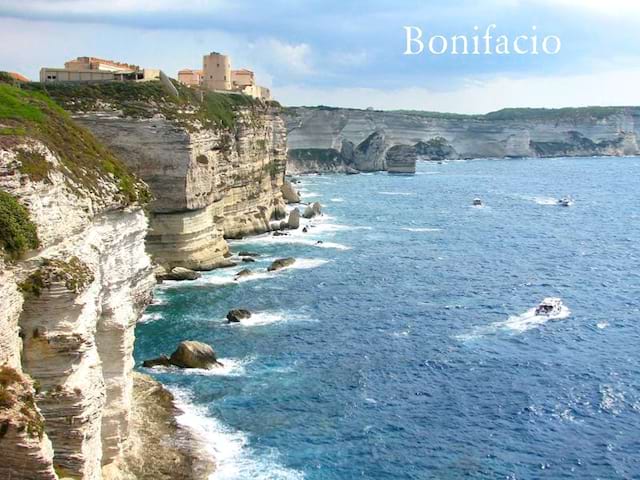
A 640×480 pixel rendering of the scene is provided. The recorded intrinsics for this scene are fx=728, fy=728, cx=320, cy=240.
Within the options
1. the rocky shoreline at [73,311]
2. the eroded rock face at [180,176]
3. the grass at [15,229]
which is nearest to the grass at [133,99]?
the eroded rock face at [180,176]

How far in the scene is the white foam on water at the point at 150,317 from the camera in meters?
54.9

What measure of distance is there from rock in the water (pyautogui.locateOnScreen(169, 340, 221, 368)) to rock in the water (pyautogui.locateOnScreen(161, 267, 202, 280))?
22.3 m

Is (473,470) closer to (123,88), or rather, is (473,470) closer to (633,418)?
(633,418)

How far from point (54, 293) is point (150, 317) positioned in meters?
33.4

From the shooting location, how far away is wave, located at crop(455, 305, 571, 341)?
171ft

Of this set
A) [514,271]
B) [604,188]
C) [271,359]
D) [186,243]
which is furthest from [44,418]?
[604,188]

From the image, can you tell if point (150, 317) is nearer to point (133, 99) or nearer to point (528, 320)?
point (133, 99)

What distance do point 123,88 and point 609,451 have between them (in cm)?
5128

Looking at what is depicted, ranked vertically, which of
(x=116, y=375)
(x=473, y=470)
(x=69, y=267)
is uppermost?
(x=69, y=267)

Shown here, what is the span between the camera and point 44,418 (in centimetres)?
2281

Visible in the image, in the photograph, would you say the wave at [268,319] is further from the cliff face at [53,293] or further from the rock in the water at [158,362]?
the cliff face at [53,293]

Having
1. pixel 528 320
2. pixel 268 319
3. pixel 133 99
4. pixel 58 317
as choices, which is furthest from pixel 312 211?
pixel 58 317

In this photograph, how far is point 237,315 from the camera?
181ft

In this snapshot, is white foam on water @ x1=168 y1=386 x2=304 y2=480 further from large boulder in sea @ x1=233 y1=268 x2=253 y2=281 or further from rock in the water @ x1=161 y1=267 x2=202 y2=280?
large boulder in sea @ x1=233 y1=268 x2=253 y2=281
